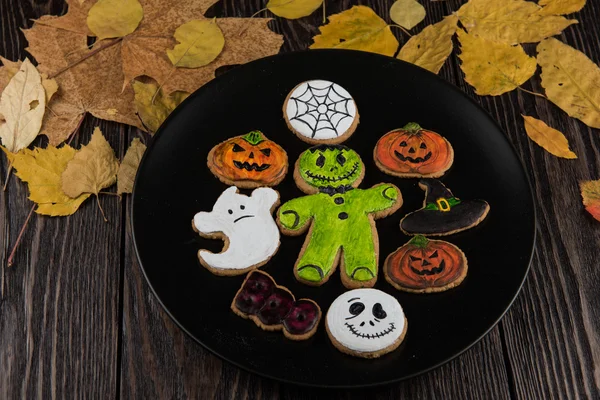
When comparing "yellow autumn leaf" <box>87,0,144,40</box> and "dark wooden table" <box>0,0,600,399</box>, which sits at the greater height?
"yellow autumn leaf" <box>87,0,144,40</box>

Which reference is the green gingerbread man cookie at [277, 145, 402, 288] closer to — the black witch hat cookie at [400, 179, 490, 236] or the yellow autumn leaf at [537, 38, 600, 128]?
the black witch hat cookie at [400, 179, 490, 236]

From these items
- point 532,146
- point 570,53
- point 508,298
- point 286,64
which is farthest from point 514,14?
point 508,298

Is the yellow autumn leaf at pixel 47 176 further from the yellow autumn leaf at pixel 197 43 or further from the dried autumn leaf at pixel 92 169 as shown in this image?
the yellow autumn leaf at pixel 197 43

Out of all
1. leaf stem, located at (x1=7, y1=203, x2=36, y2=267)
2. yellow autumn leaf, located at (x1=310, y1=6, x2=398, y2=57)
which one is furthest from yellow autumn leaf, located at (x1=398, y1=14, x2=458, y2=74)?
leaf stem, located at (x1=7, y1=203, x2=36, y2=267)

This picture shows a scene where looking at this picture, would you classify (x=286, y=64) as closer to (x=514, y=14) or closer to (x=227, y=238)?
(x=227, y=238)

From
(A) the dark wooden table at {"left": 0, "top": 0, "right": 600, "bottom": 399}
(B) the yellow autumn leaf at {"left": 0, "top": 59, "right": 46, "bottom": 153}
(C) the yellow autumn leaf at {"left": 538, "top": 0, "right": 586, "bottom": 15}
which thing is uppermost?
(C) the yellow autumn leaf at {"left": 538, "top": 0, "right": 586, "bottom": 15}

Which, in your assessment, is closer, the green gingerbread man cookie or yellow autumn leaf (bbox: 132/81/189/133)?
the green gingerbread man cookie

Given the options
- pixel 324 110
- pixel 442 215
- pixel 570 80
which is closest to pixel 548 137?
pixel 570 80
